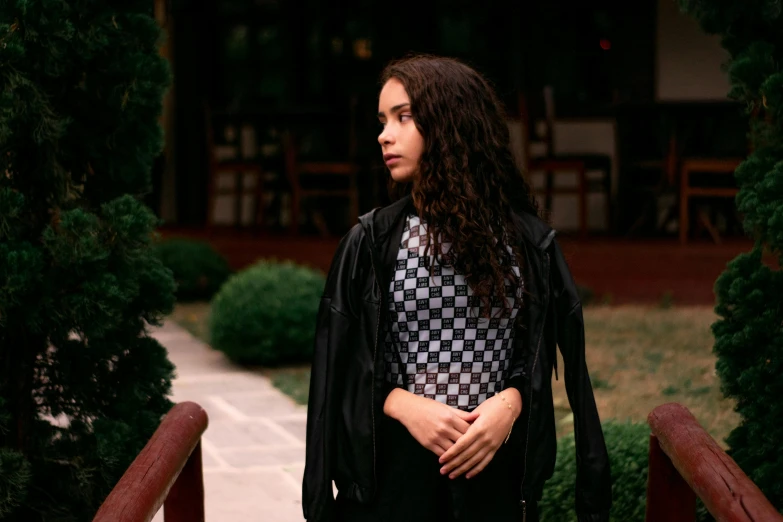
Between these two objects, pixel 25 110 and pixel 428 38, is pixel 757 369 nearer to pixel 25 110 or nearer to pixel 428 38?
pixel 25 110

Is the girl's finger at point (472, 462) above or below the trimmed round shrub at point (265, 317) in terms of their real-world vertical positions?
above

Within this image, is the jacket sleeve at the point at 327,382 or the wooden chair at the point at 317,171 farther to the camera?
the wooden chair at the point at 317,171

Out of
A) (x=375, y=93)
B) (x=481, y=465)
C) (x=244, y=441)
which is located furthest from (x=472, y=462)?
(x=375, y=93)

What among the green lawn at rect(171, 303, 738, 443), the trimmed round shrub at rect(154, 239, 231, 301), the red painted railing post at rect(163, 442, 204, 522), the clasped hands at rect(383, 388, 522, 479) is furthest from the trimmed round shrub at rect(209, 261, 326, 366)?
the clasped hands at rect(383, 388, 522, 479)

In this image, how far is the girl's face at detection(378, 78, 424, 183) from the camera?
2131mm

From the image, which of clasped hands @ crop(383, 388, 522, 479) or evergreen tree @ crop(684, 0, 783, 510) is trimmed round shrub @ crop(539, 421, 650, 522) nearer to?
evergreen tree @ crop(684, 0, 783, 510)

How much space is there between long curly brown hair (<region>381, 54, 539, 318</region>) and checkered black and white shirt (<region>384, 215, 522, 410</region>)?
0.09ft

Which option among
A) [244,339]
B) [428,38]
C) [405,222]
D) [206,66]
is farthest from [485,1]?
[405,222]

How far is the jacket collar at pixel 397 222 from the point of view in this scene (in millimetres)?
2131

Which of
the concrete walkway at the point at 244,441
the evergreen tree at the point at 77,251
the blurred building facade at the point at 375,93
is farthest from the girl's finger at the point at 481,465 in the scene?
the blurred building facade at the point at 375,93

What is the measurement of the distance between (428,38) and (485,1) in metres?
0.72

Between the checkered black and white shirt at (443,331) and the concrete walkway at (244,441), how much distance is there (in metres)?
2.01

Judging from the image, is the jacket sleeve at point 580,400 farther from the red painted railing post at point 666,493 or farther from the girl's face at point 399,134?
the red painted railing post at point 666,493

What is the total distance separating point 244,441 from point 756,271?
2748 mm
